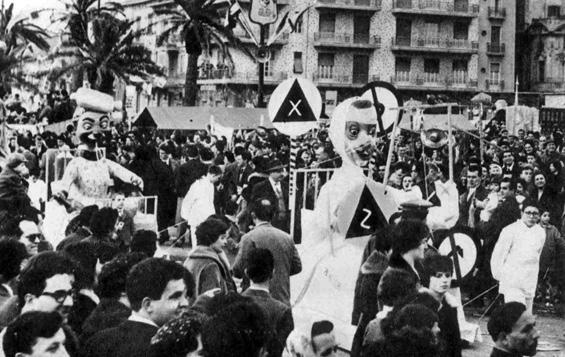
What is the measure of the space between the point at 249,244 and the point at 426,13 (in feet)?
192

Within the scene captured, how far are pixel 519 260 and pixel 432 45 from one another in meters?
55.6

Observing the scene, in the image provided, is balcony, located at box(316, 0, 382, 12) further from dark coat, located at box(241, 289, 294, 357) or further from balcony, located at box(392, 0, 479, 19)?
dark coat, located at box(241, 289, 294, 357)

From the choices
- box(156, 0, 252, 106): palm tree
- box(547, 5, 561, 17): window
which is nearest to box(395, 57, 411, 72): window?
box(547, 5, 561, 17): window

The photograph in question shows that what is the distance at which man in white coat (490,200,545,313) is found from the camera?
10.6 m

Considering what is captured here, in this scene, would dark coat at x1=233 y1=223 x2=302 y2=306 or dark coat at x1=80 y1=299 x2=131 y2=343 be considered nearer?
dark coat at x1=80 y1=299 x2=131 y2=343

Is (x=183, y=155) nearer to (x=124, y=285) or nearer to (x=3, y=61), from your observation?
(x=3, y=61)

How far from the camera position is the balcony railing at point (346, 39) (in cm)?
6334

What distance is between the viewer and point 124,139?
26.2 meters

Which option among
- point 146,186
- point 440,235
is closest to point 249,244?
point 440,235

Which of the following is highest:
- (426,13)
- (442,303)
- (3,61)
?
(426,13)

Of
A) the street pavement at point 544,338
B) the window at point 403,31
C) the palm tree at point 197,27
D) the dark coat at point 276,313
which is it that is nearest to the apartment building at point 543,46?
the window at point 403,31

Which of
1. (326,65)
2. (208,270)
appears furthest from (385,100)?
(326,65)

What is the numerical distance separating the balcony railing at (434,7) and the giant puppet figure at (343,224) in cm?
5529

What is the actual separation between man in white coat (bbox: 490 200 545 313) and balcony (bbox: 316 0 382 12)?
52.5 m
